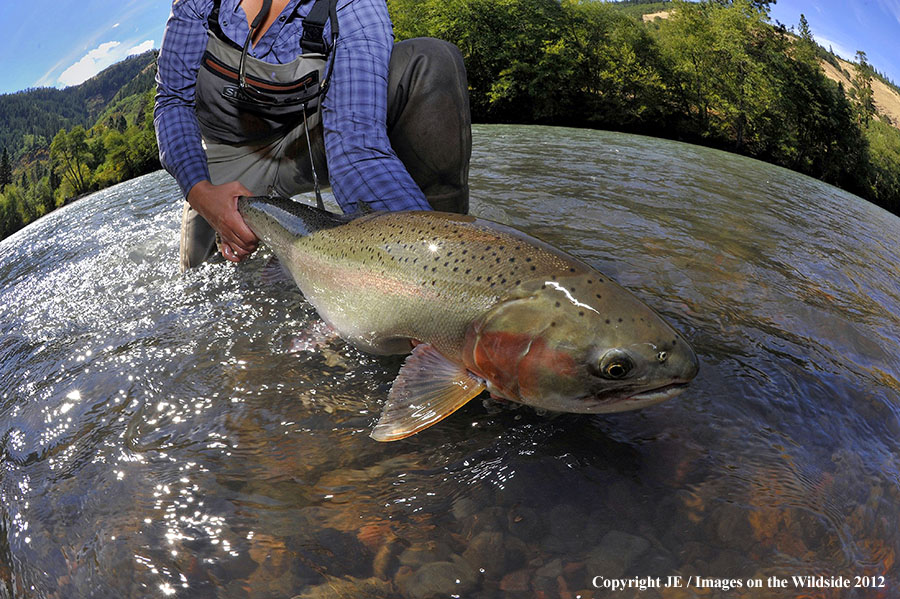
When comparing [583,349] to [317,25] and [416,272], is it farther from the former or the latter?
[317,25]

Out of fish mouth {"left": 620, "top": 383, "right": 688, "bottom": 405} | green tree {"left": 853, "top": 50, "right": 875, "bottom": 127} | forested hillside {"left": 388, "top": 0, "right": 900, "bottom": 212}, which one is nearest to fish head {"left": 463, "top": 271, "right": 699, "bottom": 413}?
fish mouth {"left": 620, "top": 383, "right": 688, "bottom": 405}

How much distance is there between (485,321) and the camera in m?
1.71

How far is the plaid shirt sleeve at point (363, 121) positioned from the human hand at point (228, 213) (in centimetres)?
52

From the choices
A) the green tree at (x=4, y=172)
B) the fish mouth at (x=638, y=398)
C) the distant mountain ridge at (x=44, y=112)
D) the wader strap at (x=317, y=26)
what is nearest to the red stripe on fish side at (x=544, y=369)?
the fish mouth at (x=638, y=398)

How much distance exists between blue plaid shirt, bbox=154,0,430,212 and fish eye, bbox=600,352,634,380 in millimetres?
1311

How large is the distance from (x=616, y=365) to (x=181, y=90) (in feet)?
10.0

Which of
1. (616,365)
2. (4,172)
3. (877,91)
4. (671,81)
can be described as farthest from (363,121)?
(4,172)

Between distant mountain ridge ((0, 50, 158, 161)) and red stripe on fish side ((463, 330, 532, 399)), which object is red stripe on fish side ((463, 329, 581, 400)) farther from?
distant mountain ridge ((0, 50, 158, 161))

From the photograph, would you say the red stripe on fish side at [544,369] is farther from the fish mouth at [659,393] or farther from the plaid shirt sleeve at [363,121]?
the plaid shirt sleeve at [363,121]

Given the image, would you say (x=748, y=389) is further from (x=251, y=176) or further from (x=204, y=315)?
(x=251, y=176)

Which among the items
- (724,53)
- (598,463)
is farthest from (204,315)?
(724,53)

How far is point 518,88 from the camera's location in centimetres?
4562

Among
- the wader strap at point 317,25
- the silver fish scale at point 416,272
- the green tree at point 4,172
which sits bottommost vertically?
the silver fish scale at point 416,272

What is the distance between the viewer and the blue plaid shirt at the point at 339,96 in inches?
103
